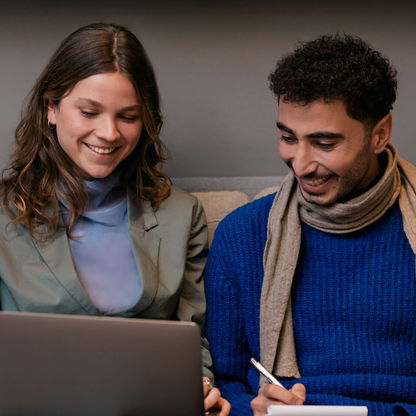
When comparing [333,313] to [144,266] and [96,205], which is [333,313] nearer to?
[144,266]

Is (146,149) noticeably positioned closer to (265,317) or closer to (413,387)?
(265,317)

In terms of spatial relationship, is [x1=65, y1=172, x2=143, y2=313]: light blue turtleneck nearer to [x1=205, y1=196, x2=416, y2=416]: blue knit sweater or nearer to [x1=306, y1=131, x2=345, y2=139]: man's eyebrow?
[x1=205, y1=196, x2=416, y2=416]: blue knit sweater

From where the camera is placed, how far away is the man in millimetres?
1613

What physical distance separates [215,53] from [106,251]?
0.76m

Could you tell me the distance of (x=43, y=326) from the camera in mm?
1141

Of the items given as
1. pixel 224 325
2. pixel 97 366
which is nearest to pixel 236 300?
pixel 224 325

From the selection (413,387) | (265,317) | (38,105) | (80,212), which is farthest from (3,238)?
(413,387)

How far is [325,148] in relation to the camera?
162 cm

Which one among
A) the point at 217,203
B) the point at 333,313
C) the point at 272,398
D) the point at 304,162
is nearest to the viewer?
the point at 272,398

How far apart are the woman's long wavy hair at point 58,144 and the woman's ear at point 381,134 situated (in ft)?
1.72

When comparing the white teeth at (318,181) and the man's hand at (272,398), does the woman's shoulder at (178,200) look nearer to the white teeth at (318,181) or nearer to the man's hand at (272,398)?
the white teeth at (318,181)

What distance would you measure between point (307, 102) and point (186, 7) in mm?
762

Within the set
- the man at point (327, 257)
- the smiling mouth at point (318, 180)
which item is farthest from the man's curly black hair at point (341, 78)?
the smiling mouth at point (318, 180)

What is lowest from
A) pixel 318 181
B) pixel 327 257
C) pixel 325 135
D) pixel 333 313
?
pixel 333 313
